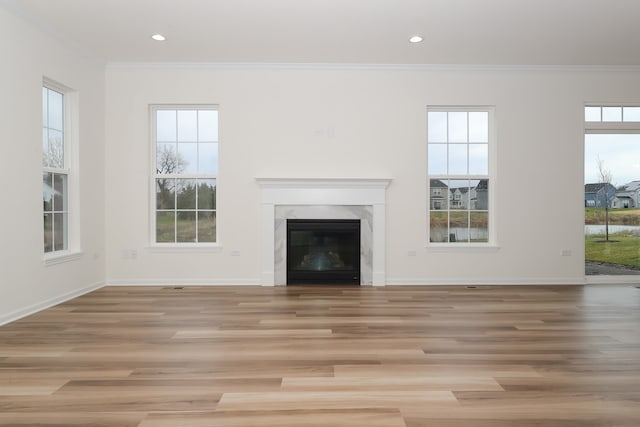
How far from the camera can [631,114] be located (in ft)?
18.5

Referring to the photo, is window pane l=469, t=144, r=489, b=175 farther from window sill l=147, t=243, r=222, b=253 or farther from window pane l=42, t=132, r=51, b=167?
window pane l=42, t=132, r=51, b=167

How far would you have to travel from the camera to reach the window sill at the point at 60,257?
4297 mm

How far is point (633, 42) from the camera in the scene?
4.69 m

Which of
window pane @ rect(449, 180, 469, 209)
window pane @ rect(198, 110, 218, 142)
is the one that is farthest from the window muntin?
window pane @ rect(198, 110, 218, 142)

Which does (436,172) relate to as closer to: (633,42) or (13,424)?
(633,42)

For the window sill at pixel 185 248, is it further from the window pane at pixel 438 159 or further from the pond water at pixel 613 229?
the pond water at pixel 613 229

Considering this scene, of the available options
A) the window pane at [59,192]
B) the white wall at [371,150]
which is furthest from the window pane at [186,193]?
the window pane at [59,192]

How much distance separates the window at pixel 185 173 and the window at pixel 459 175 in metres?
2.98

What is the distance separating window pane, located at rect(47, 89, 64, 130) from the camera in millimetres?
4480

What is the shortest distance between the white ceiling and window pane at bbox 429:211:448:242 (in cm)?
201

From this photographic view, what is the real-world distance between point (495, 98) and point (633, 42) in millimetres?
1522

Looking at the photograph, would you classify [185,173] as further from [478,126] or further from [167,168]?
[478,126]

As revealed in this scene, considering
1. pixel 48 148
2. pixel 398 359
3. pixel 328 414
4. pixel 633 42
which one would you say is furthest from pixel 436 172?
pixel 48 148

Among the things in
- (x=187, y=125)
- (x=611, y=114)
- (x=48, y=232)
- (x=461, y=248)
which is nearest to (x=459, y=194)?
(x=461, y=248)
